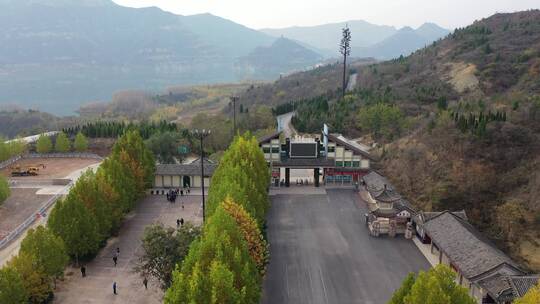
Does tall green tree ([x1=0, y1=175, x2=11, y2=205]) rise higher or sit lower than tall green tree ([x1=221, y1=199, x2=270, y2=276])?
lower

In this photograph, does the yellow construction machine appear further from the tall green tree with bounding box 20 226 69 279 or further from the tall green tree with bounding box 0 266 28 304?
the tall green tree with bounding box 0 266 28 304

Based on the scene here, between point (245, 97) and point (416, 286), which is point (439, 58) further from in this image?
point (416, 286)

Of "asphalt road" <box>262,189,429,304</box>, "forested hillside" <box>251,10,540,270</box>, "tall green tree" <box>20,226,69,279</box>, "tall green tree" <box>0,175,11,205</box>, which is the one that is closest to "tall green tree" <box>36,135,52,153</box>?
"tall green tree" <box>0,175,11,205</box>

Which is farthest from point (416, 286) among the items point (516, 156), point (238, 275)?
point (516, 156)

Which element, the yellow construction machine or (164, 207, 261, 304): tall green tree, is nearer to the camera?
(164, 207, 261, 304): tall green tree

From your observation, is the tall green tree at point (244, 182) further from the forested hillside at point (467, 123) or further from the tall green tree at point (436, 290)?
the forested hillside at point (467, 123)

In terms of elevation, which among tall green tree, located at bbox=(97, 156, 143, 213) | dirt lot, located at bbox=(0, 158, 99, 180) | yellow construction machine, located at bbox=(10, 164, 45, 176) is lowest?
dirt lot, located at bbox=(0, 158, 99, 180)

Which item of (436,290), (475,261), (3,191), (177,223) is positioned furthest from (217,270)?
(3,191)
